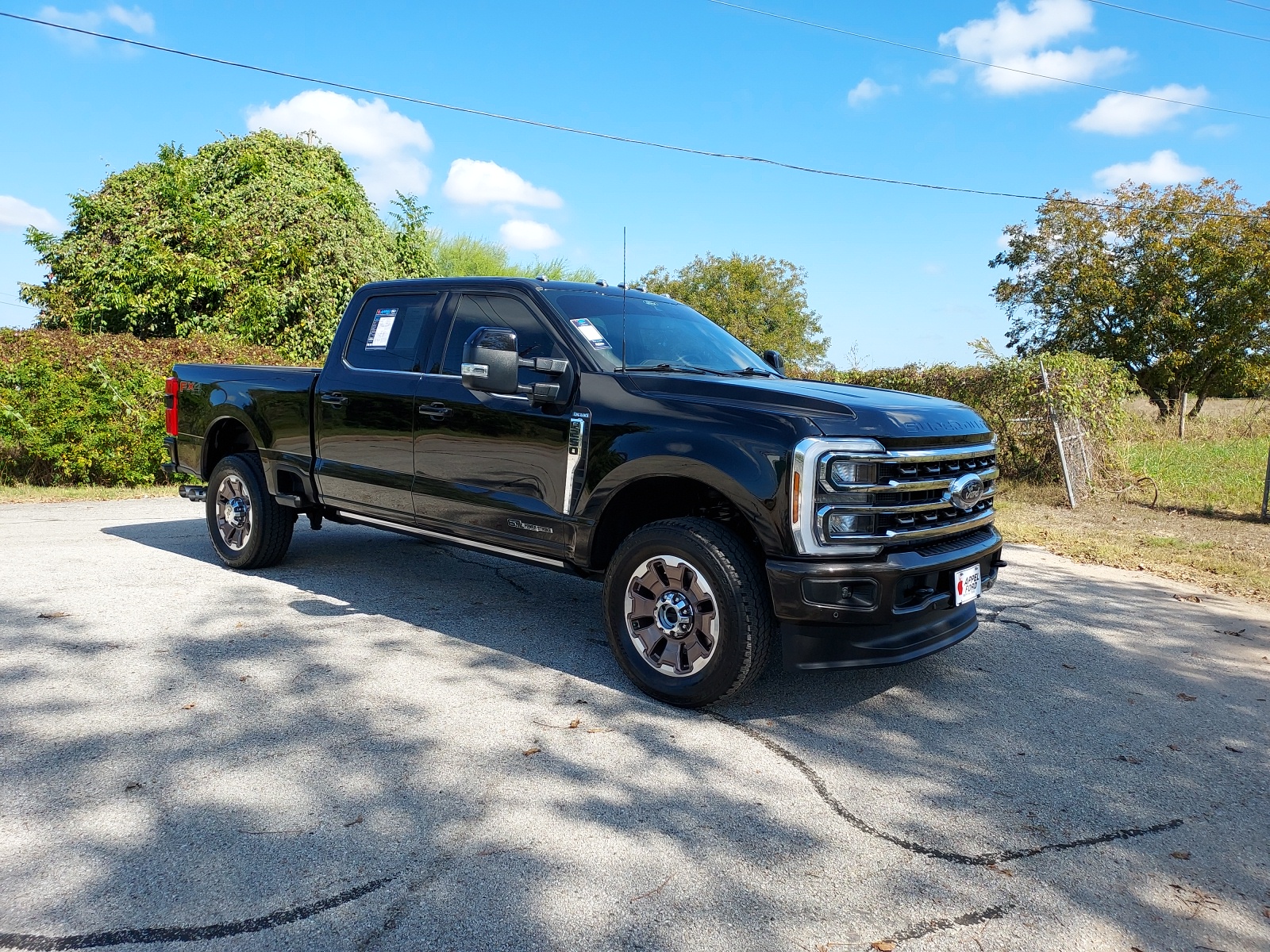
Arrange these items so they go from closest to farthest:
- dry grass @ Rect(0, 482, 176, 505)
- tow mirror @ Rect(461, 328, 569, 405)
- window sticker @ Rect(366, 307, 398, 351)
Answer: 1. tow mirror @ Rect(461, 328, 569, 405)
2. window sticker @ Rect(366, 307, 398, 351)
3. dry grass @ Rect(0, 482, 176, 505)

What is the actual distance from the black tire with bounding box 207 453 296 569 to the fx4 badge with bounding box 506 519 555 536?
2.41 meters

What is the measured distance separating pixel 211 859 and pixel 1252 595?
24.2 feet

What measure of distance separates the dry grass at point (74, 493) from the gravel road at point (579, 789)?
17.2 ft

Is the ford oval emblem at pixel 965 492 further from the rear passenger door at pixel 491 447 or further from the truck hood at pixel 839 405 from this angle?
the rear passenger door at pixel 491 447

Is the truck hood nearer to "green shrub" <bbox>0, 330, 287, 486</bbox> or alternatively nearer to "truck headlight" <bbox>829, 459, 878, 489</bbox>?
"truck headlight" <bbox>829, 459, 878, 489</bbox>

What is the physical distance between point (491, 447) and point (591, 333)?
0.82 metres

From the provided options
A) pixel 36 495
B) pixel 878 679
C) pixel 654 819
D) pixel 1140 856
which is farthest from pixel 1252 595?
pixel 36 495

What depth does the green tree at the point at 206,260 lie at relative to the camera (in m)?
16.1

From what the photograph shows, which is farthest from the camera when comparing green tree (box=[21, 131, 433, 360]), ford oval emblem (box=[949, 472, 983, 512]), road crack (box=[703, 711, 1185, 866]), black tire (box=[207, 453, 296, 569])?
green tree (box=[21, 131, 433, 360])

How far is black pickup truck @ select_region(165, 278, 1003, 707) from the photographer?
387 cm

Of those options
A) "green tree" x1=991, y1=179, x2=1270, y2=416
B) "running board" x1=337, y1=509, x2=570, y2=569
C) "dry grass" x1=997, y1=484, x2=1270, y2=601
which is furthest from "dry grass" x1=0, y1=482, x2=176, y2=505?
"green tree" x1=991, y1=179, x2=1270, y2=416

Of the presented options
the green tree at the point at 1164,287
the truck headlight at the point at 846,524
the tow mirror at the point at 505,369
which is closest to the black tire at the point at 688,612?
the truck headlight at the point at 846,524

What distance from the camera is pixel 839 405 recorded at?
13.1ft

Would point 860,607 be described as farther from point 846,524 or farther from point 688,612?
point 688,612
